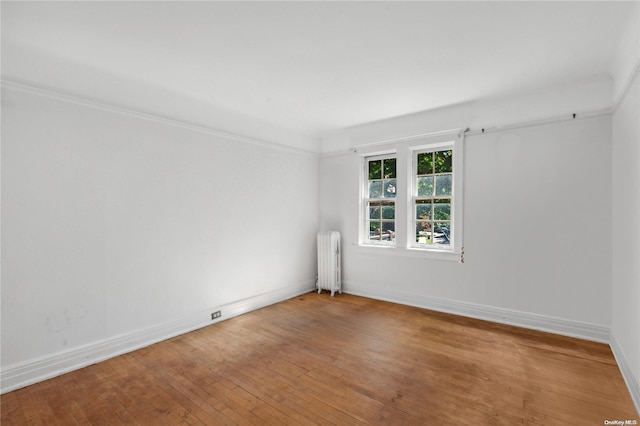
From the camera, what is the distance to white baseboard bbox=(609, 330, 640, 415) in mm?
2156

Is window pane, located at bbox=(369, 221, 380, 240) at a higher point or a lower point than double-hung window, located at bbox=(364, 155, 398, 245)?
lower

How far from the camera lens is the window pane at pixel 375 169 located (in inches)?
197

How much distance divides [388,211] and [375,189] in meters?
0.44

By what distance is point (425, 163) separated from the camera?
4484 millimetres

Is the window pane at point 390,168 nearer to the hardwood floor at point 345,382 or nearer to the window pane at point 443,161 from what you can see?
the window pane at point 443,161

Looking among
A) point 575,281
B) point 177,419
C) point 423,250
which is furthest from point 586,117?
point 177,419

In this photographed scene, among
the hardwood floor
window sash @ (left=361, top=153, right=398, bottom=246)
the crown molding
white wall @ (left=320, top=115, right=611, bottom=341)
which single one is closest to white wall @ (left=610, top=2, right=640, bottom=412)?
white wall @ (left=320, top=115, right=611, bottom=341)

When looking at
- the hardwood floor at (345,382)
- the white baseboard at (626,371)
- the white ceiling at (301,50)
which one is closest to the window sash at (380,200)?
the white ceiling at (301,50)

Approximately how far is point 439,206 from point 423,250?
676 millimetres

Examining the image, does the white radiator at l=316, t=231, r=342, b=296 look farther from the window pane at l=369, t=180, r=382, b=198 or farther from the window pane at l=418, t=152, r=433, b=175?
the window pane at l=418, t=152, r=433, b=175

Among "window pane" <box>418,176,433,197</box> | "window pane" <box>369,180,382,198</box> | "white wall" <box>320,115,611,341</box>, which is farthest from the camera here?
"window pane" <box>369,180,382,198</box>

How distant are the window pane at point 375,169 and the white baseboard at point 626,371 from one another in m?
3.35

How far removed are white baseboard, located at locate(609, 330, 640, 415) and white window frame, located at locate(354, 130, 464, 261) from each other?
5.33ft

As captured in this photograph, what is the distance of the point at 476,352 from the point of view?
2.98 m
